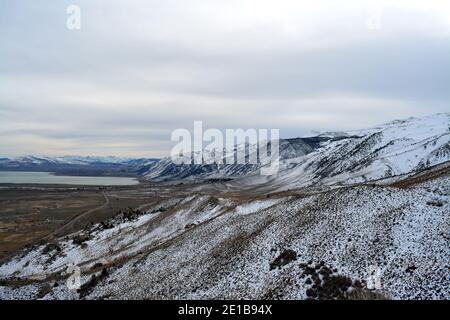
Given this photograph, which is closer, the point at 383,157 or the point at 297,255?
the point at 297,255

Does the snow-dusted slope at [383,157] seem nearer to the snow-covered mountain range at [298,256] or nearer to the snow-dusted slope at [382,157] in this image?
the snow-dusted slope at [382,157]

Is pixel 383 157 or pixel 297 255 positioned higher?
pixel 383 157

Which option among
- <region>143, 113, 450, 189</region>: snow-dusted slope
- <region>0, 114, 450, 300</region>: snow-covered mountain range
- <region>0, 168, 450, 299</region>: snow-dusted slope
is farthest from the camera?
<region>143, 113, 450, 189</region>: snow-dusted slope

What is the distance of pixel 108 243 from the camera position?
212 ft

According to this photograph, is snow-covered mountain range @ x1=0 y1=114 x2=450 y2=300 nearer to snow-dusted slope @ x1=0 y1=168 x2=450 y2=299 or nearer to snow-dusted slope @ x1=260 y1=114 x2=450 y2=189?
snow-dusted slope @ x1=0 y1=168 x2=450 y2=299

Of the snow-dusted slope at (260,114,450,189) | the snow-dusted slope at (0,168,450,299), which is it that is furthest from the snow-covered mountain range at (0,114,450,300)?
the snow-dusted slope at (260,114,450,189)

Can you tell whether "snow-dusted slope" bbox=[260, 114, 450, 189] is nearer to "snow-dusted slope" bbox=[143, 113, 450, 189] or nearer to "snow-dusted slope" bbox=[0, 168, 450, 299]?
"snow-dusted slope" bbox=[143, 113, 450, 189]

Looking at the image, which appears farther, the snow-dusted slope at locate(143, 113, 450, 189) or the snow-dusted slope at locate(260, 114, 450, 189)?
the snow-dusted slope at locate(143, 113, 450, 189)

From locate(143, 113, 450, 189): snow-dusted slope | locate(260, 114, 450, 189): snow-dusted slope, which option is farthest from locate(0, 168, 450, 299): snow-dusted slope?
locate(143, 113, 450, 189): snow-dusted slope

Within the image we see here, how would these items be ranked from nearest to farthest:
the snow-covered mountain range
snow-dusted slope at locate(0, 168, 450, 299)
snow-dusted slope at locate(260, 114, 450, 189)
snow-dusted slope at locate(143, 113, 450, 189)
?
the snow-covered mountain range < snow-dusted slope at locate(0, 168, 450, 299) < snow-dusted slope at locate(260, 114, 450, 189) < snow-dusted slope at locate(143, 113, 450, 189)

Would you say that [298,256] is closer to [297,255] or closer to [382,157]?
[297,255]

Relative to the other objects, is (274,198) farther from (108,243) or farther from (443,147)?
(443,147)

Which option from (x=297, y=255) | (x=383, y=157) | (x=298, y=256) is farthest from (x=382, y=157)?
(x=298, y=256)
